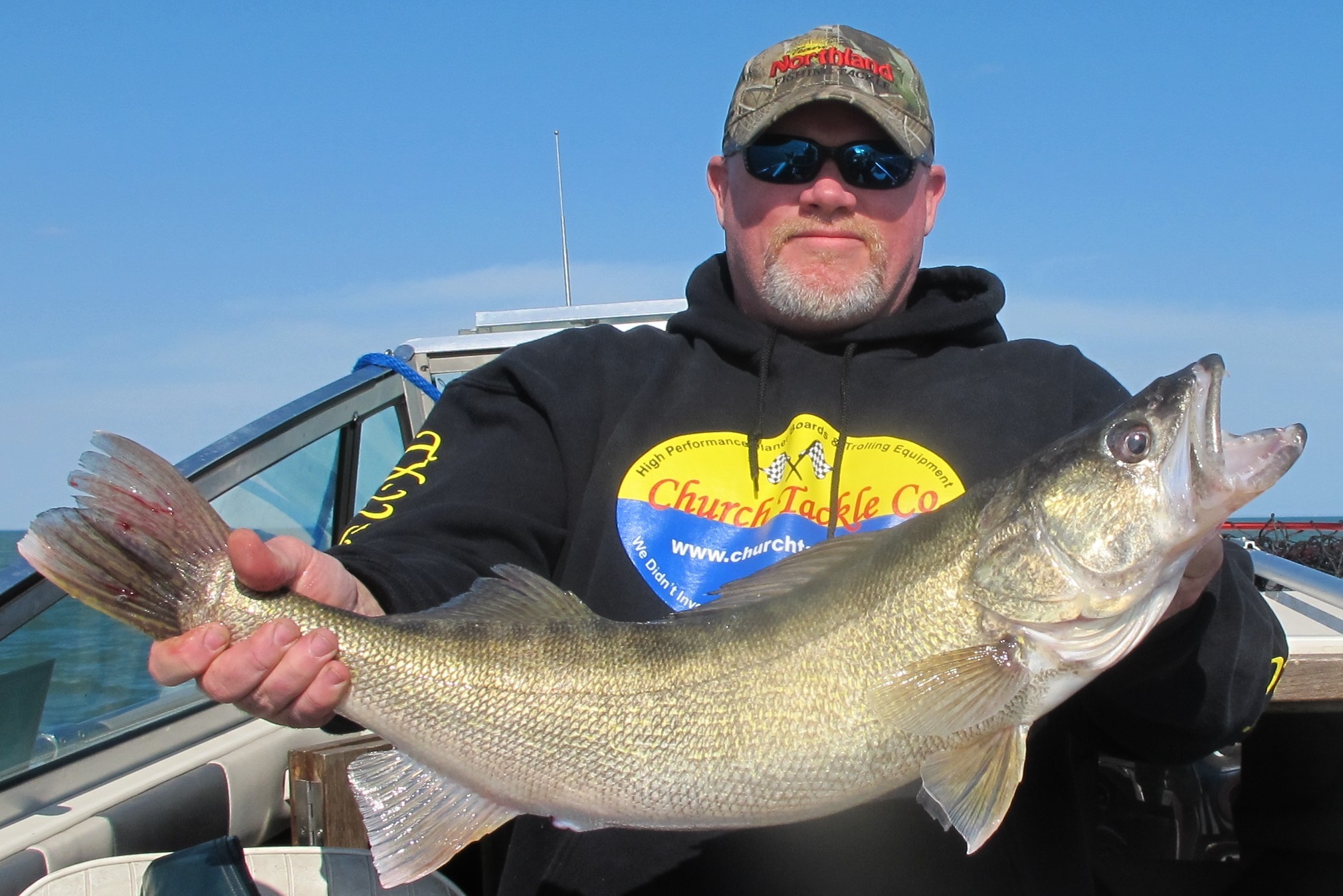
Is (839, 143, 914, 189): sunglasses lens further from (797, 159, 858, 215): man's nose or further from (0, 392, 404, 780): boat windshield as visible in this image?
(0, 392, 404, 780): boat windshield

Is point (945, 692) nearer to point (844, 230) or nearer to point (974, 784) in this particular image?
point (974, 784)

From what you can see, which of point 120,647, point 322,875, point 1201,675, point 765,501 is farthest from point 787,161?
point 120,647

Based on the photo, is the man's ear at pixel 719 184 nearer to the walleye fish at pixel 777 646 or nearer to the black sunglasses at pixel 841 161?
the black sunglasses at pixel 841 161

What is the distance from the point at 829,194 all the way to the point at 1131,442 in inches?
59.8

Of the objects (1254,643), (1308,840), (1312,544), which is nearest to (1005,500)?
(1254,643)

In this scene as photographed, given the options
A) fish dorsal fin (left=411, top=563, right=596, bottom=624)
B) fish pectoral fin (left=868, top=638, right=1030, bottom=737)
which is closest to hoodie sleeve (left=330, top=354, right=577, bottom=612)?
fish dorsal fin (left=411, top=563, right=596, bottom=624)

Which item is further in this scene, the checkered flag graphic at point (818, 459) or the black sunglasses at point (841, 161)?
the black sunglasses at point (841, 161)

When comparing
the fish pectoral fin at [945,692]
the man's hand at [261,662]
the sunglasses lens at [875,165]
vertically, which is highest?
the sunglasses lens at [875,165]

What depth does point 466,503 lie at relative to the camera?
2.84 m

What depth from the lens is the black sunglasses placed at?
133 inches

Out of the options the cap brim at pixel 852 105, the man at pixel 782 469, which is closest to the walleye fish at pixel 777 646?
the man at pixel 782 469

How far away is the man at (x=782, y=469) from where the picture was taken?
249 centimetres

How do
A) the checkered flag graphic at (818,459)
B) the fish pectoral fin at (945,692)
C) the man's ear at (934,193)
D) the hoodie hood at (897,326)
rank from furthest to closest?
the man's ear at (934,193), the hoodie hood at (897,326), the checkered flag graphic at (818,459), the fish pectoral fin at (945,692)

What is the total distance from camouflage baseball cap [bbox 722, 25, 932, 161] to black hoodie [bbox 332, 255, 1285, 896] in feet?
1.79
